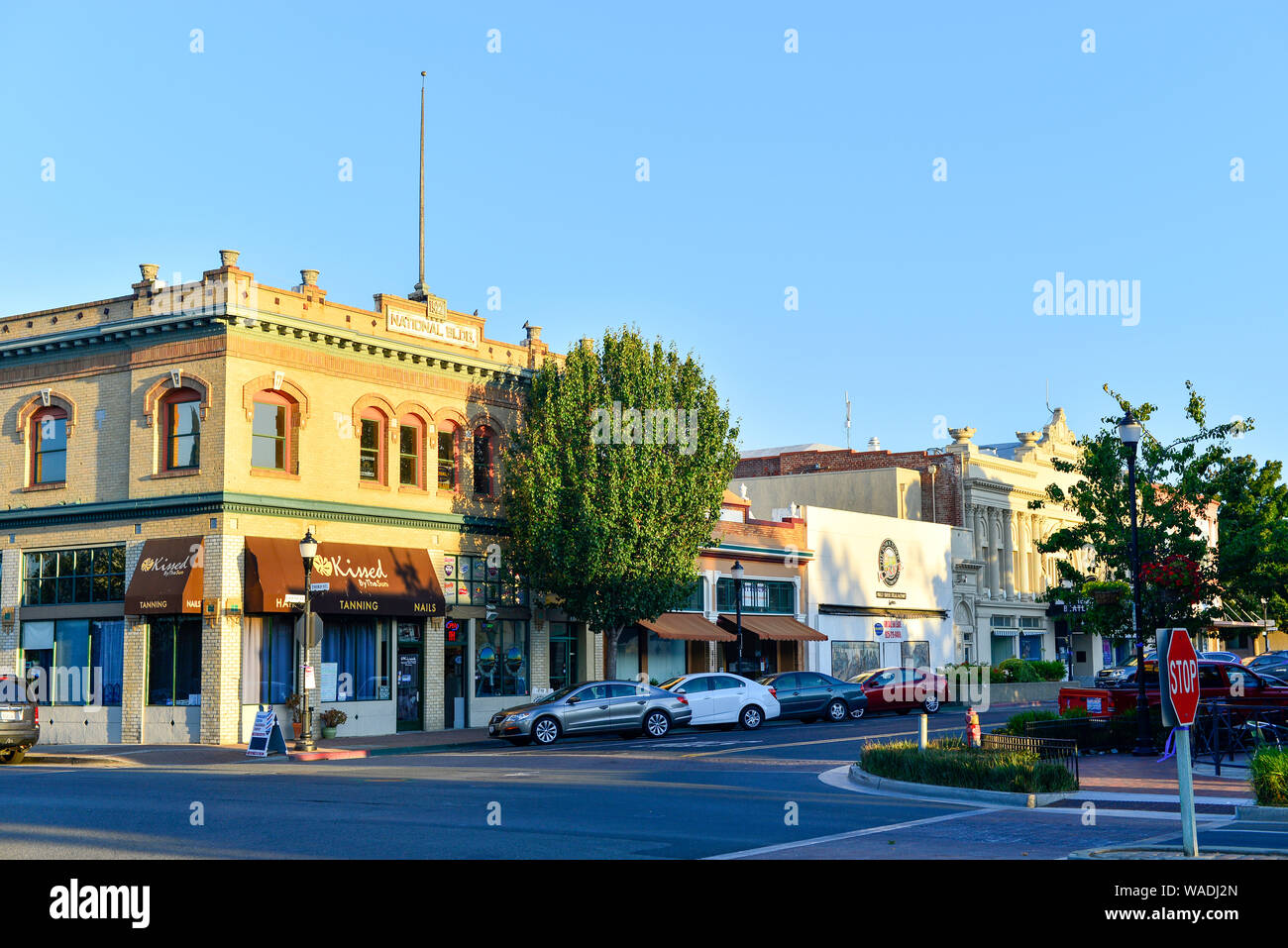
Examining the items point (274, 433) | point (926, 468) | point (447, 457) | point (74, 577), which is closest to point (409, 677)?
point (447, 457)

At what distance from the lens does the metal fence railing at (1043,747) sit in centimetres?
1830

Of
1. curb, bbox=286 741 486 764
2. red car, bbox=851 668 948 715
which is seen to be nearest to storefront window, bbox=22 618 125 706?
curb, bbox=286 741 486 764

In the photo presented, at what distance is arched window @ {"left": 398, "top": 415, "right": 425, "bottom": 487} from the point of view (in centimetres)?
Result: 3638

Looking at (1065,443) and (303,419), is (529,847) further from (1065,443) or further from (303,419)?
(1065,443)

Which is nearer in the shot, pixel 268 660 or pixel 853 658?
pixel 268 660

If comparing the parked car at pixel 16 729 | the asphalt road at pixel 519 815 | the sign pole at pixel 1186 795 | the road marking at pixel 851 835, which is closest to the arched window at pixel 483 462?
the parked car at pixel 16 729

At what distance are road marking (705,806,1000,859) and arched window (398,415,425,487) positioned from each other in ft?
75.0

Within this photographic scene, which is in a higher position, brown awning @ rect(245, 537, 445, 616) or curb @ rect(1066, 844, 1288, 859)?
brown awning @ rect(245, 537, 445, 616)

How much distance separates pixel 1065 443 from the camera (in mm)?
75750

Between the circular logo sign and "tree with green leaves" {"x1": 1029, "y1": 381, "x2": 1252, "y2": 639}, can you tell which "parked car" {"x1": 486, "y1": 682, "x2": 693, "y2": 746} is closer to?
"tree with green leaves" {"x1": 1029, "y1": 381, "x2": 1252, "y2": 639}

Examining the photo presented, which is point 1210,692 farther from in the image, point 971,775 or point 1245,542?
point 971,775

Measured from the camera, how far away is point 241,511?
32.0 m

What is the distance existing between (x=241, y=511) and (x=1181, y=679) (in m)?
25.3

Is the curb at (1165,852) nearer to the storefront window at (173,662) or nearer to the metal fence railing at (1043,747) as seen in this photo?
the metal fence railing at (1043,747)
